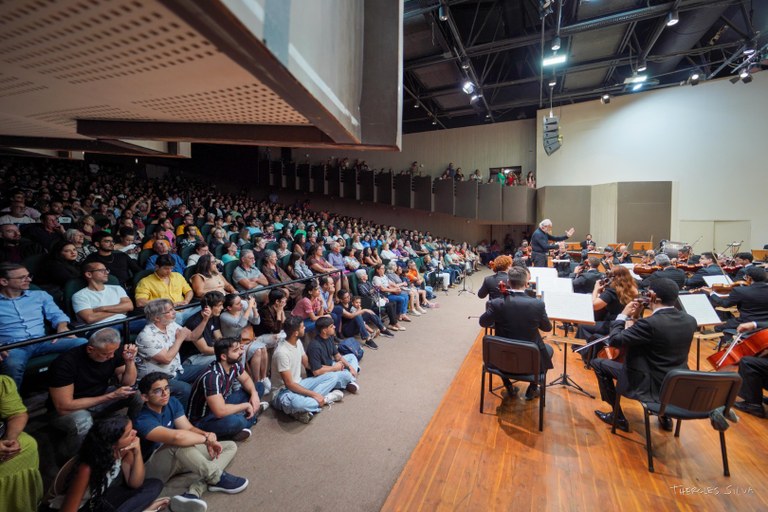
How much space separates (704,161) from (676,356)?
12.0m

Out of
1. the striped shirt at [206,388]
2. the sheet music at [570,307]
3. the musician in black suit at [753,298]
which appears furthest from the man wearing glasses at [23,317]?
the musician in black suit at [753,298]

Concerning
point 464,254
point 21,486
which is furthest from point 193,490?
point 464,254

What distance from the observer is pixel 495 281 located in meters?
4.15

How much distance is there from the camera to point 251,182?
15484 mm

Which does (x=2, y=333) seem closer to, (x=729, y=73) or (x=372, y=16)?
(x=372, y=16)

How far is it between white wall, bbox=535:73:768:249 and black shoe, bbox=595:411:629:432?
11.0 metres

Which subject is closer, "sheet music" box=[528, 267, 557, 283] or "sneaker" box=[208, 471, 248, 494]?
"sneaker" box=[208, 471, 248, 494]

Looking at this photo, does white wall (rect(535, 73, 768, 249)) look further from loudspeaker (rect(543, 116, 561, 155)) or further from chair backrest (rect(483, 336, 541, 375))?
chair backrest (rect(483, 336, 541, 375))

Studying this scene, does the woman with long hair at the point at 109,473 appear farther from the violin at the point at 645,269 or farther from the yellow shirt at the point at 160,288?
the violin at the point at 645,269

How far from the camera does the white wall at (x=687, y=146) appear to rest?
1003cm

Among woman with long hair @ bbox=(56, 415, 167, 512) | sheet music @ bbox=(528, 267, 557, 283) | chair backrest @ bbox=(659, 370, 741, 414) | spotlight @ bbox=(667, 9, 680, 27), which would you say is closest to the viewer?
woman with long hair @ bbox=(56, 415, 167, 512)

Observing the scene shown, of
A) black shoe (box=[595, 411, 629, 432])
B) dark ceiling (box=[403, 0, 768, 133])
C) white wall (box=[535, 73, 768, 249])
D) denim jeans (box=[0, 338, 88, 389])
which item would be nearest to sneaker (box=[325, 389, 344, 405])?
denim jeans (box=[0, 338, 88, 389])

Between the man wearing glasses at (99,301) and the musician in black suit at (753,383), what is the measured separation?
219 inches

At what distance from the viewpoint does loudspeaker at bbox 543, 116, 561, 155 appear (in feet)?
33.1
